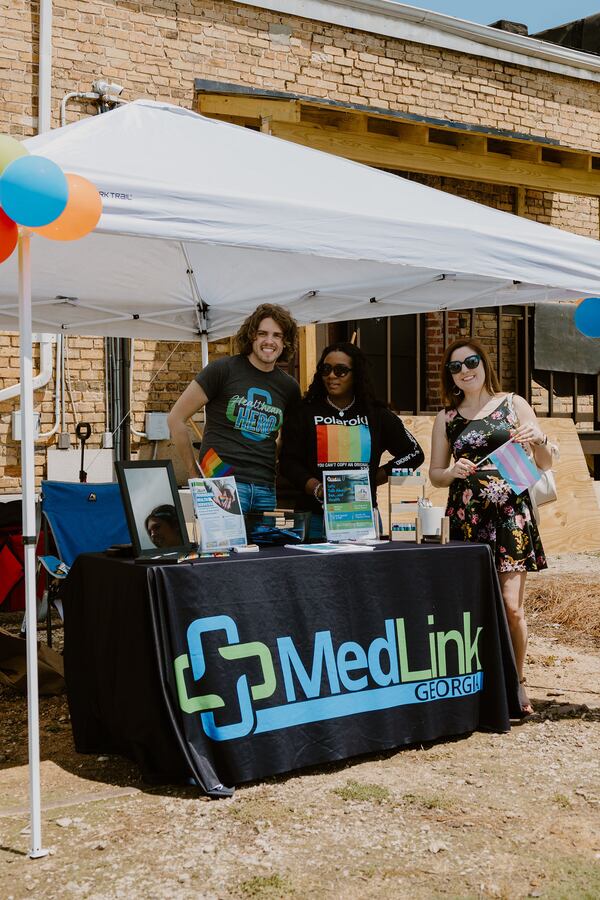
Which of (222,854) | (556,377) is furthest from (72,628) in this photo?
(556,377)

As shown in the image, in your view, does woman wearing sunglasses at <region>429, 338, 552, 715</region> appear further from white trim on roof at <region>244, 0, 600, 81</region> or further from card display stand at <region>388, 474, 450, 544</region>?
white trim on roof at <region>244, 0, 600, 81</region>

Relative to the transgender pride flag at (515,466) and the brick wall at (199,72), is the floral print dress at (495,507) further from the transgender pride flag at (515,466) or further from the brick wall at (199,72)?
the brick wall at (199,72)

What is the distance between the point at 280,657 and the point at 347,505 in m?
0.75

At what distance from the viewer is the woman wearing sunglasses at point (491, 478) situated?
4195mm

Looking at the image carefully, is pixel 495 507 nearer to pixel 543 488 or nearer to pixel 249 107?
pixel 543 488

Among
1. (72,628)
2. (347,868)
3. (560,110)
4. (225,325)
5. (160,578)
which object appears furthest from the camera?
(560,110)

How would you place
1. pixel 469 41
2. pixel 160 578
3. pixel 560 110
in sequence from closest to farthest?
pixel 160 578 < pixel 469 41 < pixel 560 110

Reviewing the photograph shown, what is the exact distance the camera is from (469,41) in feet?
34.5

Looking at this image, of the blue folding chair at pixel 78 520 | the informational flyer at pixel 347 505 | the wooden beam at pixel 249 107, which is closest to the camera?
the informational flyer at pixel 347 505

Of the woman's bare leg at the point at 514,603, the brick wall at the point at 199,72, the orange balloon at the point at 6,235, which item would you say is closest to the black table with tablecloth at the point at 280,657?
the woman's bare leg at the point at 514,603

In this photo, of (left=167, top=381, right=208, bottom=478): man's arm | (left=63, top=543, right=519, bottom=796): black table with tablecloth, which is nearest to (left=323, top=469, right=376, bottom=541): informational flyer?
(left=63, top=543, right=519, bottom=796): black table with tablecloth

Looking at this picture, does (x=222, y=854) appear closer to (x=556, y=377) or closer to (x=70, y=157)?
(x=70, y=157)

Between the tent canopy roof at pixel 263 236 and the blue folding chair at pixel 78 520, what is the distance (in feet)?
3.83

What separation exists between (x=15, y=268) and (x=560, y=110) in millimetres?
8654
